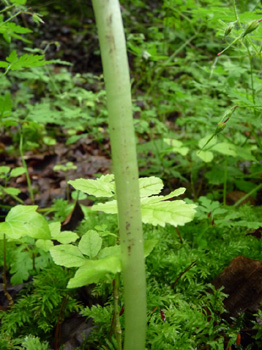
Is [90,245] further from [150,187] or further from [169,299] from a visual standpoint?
[169,299]

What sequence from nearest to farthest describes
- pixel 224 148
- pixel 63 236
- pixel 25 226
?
pixel 25 226 < pixel 63 236 < pixel 224 148

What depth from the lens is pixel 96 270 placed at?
2.33 ft

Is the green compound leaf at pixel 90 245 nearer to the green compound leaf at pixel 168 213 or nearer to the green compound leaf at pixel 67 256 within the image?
the green compound leaf at pixel 67 256

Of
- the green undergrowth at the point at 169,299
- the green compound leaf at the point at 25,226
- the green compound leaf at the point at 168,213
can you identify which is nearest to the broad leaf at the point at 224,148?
the green undergrowth at the point at 169,299

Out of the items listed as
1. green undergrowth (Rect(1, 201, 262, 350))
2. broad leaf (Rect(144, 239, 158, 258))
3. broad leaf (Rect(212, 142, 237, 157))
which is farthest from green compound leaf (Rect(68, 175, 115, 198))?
→ broad leaf (Rect(212, 142, 237, 157))

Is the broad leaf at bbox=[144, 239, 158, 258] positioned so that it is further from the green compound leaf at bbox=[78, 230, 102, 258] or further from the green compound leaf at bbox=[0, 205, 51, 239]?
the green compound leaf at bbox=[0, 205, 51, 239]

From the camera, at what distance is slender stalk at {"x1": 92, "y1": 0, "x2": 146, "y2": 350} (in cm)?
68

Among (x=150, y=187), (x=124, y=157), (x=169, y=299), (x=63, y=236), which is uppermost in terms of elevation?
(x=124, y=157)

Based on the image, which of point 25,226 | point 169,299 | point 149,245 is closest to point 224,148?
point 169,299

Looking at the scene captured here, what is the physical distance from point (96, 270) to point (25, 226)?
0.34 m

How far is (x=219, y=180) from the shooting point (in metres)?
2.24

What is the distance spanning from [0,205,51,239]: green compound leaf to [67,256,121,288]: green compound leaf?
0.23 metres

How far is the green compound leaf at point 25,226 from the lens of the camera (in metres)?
0.91

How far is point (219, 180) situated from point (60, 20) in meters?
5.34
